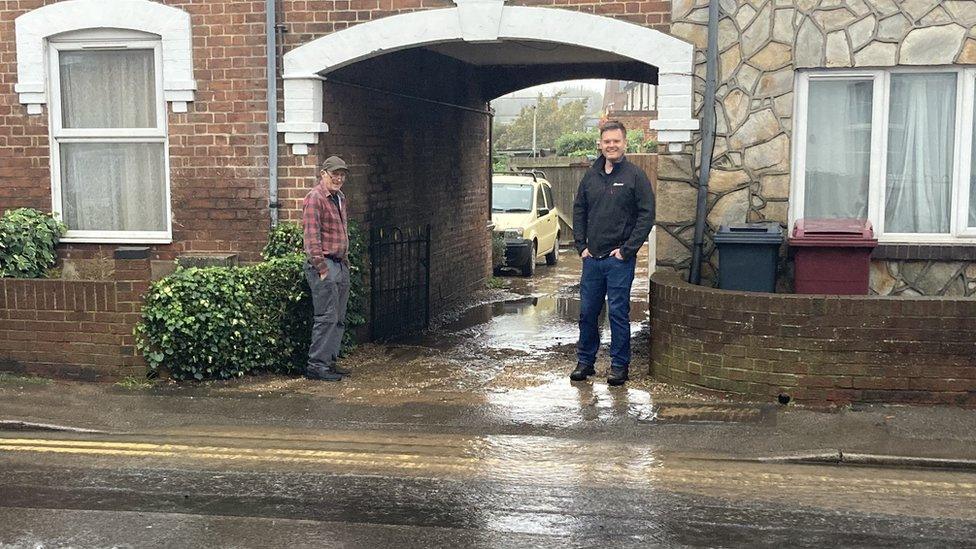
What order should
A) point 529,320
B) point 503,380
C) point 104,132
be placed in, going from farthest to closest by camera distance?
point 529,320, point 104,132, point 503,380

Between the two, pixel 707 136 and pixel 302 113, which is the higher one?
pixel 302 113

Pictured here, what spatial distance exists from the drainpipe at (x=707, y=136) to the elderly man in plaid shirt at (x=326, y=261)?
10.4ft

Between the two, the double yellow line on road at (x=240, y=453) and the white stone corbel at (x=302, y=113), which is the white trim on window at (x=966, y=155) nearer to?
the double yellow line on road at (x=240, y=453)

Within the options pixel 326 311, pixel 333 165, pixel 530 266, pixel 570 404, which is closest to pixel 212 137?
pixel 333 165

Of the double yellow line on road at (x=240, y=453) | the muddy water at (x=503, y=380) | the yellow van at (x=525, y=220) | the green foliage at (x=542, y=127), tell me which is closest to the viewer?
the double yellow line on road at (x=240, y=453)

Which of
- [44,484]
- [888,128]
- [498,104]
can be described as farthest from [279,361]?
[498,104]

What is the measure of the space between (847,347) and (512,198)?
1297 centimetres

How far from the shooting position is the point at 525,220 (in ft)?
64.8

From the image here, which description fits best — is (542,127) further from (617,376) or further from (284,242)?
(617,376)

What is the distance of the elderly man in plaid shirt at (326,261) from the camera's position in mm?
9312

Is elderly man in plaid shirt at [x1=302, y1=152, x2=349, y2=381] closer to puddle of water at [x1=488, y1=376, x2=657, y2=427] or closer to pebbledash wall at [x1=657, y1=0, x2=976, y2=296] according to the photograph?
puddle of water at [x1=488, y1=376, x2=657, y2=427]

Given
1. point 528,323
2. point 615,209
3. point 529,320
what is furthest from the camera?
point 529,320

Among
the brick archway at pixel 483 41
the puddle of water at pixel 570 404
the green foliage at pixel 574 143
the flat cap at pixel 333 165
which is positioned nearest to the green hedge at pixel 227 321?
the flat cap at pixel 333 165

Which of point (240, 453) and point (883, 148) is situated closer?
point (240, 453)
